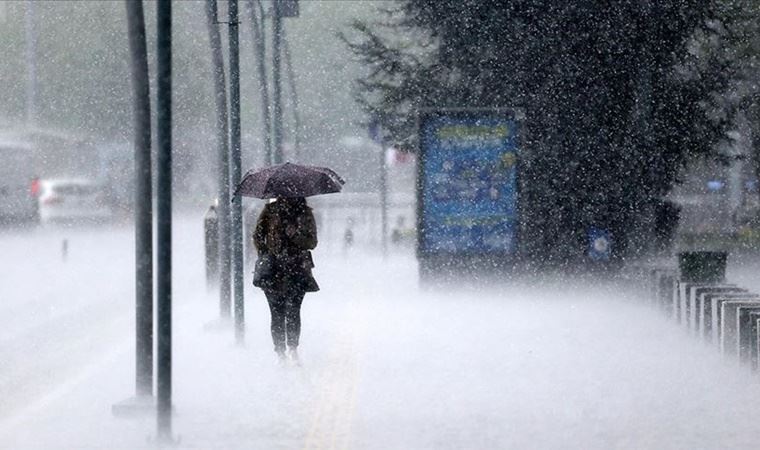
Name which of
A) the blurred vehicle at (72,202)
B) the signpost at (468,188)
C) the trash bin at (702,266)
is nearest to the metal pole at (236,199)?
the trash bin at (702,266)

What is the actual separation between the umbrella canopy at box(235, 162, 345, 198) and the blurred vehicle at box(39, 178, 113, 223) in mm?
39619

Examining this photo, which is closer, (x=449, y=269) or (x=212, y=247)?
(x=449, y=269)

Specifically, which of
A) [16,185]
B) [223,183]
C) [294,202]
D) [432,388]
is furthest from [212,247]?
[16,185]

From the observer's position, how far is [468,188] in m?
24.7

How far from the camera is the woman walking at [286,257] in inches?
600

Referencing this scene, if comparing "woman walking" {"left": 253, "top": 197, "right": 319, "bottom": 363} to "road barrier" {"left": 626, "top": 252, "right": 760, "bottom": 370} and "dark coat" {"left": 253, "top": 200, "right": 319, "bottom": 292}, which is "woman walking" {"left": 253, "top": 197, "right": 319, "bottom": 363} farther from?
"road barrier" {"left": 626, "top": 252, "right": 760, "bottom": 370}

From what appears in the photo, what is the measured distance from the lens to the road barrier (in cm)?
1526

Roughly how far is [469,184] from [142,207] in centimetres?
1254

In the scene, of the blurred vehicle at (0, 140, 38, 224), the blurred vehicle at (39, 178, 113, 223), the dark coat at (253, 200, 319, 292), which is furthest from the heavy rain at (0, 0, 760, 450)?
the blurred vehicle at (39, 178, 113, 223)

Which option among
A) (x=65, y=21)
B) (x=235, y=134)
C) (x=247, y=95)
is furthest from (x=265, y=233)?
(x=247, y=95)

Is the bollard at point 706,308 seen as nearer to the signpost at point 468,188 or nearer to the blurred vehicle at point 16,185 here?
the signpost at point 468,188

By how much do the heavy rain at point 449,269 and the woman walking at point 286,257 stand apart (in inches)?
0.9

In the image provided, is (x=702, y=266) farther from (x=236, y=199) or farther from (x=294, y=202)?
(x=294, y=202)

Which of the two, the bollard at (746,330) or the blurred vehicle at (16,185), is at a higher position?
the blurred vehicle at (16,185)
